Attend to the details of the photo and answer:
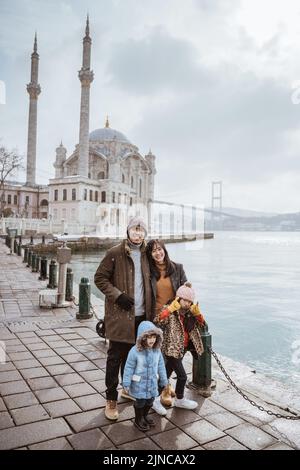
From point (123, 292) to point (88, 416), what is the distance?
1225 millimetres

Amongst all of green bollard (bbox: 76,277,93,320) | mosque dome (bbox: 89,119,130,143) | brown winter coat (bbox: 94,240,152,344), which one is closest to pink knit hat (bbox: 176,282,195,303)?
brown winter coat (bbox: 94,240,152,344)

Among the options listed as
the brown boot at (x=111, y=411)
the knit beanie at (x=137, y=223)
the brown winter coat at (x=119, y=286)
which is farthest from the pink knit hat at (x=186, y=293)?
the brown boot at (x=111, y=411)

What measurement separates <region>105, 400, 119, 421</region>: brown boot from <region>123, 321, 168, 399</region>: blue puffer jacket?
1.03 feet

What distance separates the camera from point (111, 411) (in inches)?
131

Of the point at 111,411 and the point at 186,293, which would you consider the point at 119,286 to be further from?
the point at 111,411

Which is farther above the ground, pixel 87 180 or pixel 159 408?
pixel 87 180

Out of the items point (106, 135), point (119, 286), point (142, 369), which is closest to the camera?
point (142, 369)

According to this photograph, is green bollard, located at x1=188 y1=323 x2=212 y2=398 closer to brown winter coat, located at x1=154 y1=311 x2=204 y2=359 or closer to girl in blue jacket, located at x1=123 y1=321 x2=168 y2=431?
brown winter coat, located at x1=154 y1=311 x2=204 y2=359

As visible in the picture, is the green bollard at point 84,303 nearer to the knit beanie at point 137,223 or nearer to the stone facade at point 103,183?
the knit beanie at point 137,223

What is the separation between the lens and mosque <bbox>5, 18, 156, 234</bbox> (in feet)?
163

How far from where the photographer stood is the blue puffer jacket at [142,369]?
123 inches

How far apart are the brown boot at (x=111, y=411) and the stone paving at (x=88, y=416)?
0.06m

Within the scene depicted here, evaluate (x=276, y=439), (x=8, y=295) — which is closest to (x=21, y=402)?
(x=276, y=439)

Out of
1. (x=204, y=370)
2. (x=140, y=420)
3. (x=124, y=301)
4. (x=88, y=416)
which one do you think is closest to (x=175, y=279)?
(x=124, y=301)
